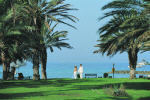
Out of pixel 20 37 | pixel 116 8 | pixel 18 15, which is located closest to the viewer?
pixel 116 8

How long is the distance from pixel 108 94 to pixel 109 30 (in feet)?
18.5

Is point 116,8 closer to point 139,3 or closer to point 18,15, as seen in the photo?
point 139,3

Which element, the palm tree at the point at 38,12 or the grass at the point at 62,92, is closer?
the grass at the point at 62,92

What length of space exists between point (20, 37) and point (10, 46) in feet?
4.72

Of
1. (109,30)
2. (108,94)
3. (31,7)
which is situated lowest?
(108,94)

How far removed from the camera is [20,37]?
2408 centimetres

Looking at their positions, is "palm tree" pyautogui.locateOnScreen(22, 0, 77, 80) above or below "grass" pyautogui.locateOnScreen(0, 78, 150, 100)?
above

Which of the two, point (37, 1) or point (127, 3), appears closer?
point (127, 3)

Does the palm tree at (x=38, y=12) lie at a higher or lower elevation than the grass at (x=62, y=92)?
higher

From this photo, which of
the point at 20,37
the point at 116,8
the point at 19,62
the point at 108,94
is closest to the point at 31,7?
the point at 20,37

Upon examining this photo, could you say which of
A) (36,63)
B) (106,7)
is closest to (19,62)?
(36,63)

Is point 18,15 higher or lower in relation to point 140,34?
higher

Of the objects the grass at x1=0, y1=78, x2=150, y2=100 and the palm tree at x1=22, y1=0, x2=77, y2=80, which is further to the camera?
the palm tree at x1=22, y1=0, x2=77, y2=80

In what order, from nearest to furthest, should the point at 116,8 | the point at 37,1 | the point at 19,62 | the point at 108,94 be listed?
the point at 108,94 → the point at 116,8 → the point at 37,1 → the point at 19,62
